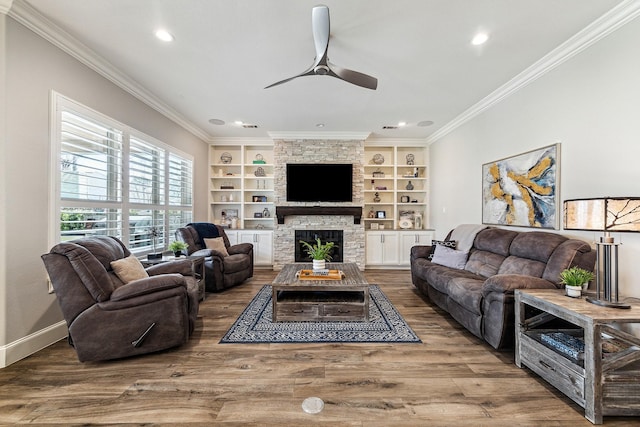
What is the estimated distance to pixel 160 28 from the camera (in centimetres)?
238

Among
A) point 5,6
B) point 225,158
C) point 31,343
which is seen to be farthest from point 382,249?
point 5,6

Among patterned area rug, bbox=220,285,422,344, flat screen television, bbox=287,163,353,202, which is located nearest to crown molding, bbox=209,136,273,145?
flat screen television, bbox=287,163,353,202

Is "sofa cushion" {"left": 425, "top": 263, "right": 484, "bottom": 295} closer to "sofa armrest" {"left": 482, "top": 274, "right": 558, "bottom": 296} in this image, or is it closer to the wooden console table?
"sofa armrest" {"left": 482, "top": 274, "right": 558, "bottom": 296}

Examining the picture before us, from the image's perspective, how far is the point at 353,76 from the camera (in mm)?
2555

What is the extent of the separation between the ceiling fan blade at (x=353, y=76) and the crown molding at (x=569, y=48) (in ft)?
6.02

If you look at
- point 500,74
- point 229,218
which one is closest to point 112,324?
point 229,218

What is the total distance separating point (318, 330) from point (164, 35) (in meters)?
3.19

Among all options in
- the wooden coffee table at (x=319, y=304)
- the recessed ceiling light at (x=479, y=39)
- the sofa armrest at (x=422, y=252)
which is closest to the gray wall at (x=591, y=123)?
the recessed ceiling light at (x=479, y=39)

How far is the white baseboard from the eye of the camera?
2.09 m

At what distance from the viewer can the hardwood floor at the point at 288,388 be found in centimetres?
160

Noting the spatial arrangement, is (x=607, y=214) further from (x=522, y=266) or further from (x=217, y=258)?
(x=217, y=258)

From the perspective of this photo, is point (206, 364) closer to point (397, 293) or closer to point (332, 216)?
point (397, 293)

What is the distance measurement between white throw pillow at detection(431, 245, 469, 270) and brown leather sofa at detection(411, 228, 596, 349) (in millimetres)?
62

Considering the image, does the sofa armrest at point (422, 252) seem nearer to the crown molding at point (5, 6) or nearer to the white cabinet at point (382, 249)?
the white cabinet at point (382, 249)
